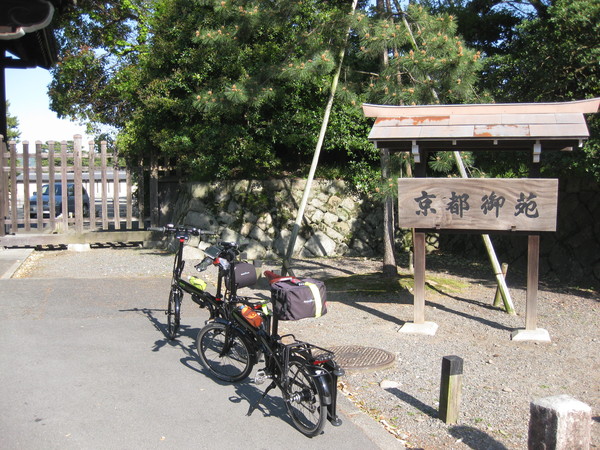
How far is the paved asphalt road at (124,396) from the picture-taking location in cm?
411

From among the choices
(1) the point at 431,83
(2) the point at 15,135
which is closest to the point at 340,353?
(1) the point at 431,83

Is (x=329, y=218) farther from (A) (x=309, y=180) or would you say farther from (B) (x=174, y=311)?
(B) (x=174, y=311)

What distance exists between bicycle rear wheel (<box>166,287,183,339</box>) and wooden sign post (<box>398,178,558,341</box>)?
2.97m

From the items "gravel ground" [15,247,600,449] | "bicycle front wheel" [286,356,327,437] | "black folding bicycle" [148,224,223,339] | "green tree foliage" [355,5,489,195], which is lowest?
"gravel ground" [15,247,600,449]

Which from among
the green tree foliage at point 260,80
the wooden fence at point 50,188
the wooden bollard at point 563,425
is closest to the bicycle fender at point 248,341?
the wooden bollard at point 563,425

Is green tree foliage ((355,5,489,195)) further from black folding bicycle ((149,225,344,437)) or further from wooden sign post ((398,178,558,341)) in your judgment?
black folding bicycle ((149,225,344,437))

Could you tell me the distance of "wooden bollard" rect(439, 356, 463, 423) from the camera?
14.7ft

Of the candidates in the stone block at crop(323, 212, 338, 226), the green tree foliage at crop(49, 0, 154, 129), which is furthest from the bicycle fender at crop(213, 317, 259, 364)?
the green tree foliage at crop(49, 0, 154, 129)

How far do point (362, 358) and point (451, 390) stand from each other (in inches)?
68.1

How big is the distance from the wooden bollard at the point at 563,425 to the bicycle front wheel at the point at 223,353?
2480 millimetres

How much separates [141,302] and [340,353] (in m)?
3.64

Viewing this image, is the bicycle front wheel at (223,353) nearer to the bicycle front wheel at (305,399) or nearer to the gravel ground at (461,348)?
the bicycle front wheel at (305,399)

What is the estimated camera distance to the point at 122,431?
419 cm

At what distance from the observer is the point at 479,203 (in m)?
7.17
